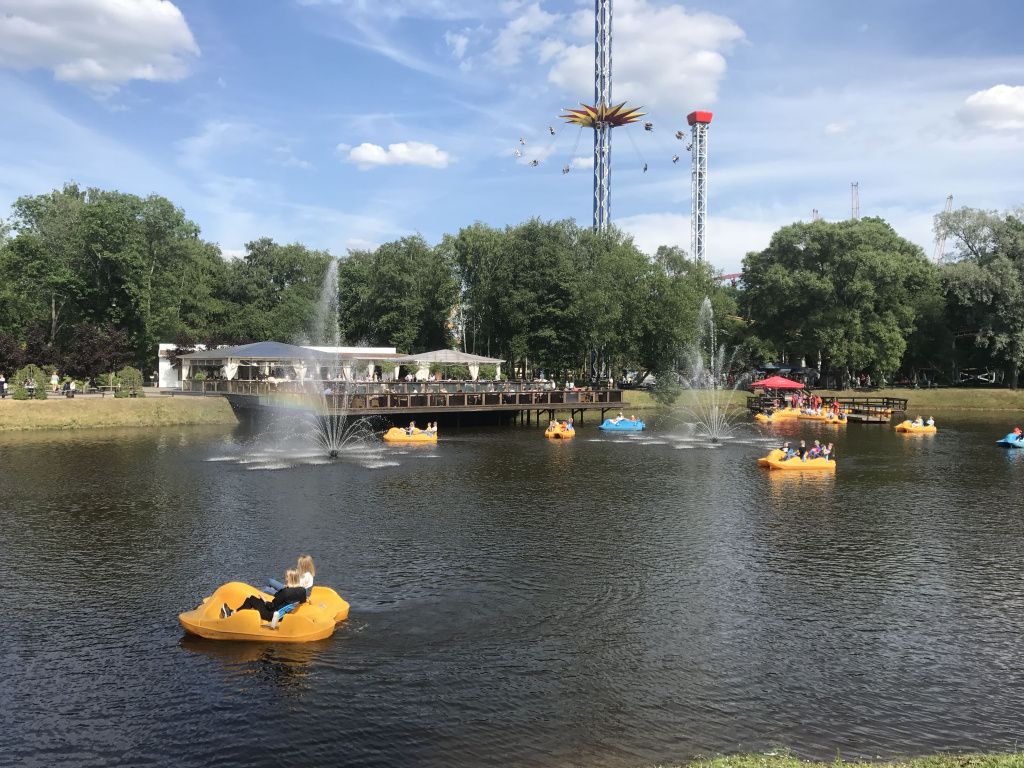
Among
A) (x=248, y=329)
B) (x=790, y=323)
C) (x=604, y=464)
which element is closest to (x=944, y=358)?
(x=790, y=323)

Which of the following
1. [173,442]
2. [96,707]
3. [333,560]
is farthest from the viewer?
[173,442]

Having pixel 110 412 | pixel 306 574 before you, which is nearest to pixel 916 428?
pixel 306 574

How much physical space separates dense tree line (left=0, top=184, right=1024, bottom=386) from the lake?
4552cm

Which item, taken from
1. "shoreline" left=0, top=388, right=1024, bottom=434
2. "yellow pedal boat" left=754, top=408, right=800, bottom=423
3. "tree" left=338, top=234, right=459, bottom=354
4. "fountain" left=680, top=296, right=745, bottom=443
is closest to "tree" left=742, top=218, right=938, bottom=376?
"fountain" left=680, top=296, right=745, bottom=443

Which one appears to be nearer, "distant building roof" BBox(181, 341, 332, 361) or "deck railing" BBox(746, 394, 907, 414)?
"distant building roof" BBox(181, 341, 332, 361)

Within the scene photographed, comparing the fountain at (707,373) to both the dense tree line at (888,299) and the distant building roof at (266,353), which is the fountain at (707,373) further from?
the distant building roof at (266,353)

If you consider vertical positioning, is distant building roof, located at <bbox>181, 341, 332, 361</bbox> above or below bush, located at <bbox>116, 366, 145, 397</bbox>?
above

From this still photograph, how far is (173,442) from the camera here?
153 ft

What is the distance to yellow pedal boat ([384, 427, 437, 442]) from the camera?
161 feet

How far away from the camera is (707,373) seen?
295ft

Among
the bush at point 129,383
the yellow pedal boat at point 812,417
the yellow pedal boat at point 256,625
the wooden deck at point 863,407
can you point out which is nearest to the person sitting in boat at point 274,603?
the yellow pedal boat at point 256,625

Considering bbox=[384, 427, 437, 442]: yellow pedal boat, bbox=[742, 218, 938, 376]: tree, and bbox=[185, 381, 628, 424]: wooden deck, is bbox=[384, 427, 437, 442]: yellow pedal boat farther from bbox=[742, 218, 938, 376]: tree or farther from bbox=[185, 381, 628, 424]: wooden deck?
bbox=[742, 218, 938, 376]: tree

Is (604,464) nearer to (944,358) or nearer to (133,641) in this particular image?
(133,641)

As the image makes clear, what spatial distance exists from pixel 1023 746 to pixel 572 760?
665 centimetres
